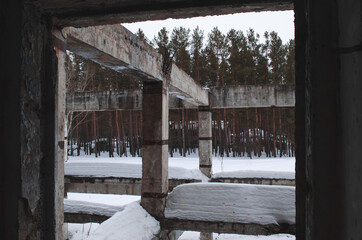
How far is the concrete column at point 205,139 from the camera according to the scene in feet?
33.5

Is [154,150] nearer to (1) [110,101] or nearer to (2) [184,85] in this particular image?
(2) [184,85]

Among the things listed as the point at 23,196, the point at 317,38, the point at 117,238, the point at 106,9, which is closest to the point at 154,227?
the point at 117,238

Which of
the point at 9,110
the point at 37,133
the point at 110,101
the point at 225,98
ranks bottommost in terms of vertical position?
the point at 37,133

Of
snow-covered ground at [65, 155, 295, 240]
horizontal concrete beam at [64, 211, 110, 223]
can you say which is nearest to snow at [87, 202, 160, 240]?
snow-covered ground at [65, 155, 295, 240]

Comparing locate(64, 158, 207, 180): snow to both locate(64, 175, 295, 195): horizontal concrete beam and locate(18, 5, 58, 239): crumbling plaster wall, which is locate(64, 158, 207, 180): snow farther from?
locate(18, 5, 58, 239): crumbling plaster wall

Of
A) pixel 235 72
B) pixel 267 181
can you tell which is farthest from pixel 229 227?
pixel 235 72

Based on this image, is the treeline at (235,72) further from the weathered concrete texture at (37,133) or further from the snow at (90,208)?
the weathered concrete texture at (37,133)

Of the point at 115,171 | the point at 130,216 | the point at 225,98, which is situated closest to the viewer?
the point at 130,216

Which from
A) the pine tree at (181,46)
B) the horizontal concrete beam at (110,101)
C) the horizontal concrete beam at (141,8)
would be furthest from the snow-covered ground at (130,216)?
the pine tree at (181,46)

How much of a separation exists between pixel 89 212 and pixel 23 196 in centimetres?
469

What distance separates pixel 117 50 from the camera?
3750 millimetres

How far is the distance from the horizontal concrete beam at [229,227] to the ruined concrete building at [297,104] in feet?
12.2

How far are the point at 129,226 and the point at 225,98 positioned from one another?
689cm

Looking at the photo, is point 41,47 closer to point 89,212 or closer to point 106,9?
point 106,9
